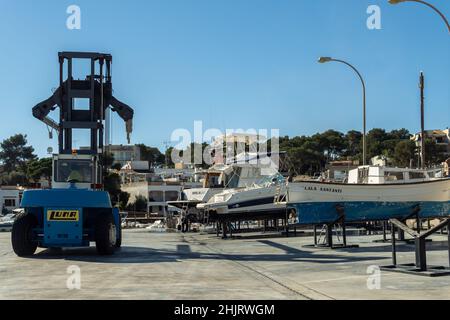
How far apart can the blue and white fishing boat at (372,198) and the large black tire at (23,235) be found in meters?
9.19

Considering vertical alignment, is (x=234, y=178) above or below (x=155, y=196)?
above

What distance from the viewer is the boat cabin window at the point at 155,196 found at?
2987 inches

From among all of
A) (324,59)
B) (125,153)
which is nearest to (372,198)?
(324,59)

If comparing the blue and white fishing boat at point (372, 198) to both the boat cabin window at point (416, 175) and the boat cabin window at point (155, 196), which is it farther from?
the boat cabin window at point (155, 196)

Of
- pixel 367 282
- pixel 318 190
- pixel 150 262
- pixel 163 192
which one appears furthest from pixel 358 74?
pixel 163 192

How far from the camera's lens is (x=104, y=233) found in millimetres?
17750

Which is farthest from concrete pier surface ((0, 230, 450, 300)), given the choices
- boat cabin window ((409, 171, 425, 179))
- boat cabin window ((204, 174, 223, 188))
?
boat cabin window ((204, 174, 223, 188))

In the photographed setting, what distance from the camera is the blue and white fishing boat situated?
21.7m

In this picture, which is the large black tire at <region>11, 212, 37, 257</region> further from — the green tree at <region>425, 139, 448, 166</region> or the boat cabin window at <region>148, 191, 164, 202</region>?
the green tree at <region>425, 139, 448, 166</region>

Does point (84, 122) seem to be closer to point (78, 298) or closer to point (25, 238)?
point (25, 238)

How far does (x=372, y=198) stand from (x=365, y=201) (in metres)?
0.37
